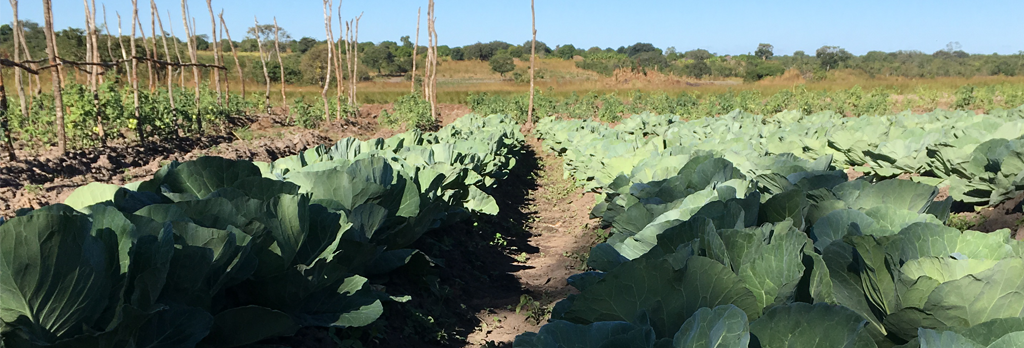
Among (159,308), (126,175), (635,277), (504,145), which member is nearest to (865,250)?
(635,277)

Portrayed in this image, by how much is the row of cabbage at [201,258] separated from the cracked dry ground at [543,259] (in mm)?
724

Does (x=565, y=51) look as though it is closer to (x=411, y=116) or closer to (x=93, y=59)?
(x=411, y=116)

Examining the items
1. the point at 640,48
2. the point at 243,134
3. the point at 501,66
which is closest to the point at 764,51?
the point at 640,48

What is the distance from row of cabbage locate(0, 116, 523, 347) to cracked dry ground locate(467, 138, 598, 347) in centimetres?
72

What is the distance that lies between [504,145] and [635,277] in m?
7.90

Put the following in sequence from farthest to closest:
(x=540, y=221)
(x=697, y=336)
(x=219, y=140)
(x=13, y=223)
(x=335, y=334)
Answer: (x=219, y=140) < (x=540, y=221) < (x=335, y=334) < (x=13, y=223) < (x=697, y=336)

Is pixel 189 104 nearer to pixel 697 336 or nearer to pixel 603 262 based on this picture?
pixel 603 262

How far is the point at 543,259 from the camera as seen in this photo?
554 cm

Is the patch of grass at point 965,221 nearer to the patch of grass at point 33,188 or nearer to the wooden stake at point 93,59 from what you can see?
the patch of grass at point 33,188

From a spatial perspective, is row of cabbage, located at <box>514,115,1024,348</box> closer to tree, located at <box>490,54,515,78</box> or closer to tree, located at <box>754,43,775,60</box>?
tree, located at <box>490,54,515,78</box>

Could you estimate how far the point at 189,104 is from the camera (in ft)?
43.8

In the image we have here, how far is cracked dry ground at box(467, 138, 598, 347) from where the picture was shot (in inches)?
149

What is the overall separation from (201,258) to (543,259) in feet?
12.8

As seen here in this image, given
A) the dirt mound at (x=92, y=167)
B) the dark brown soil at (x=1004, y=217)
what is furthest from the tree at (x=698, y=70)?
the dark brown soil at (x=1004, y=217)
